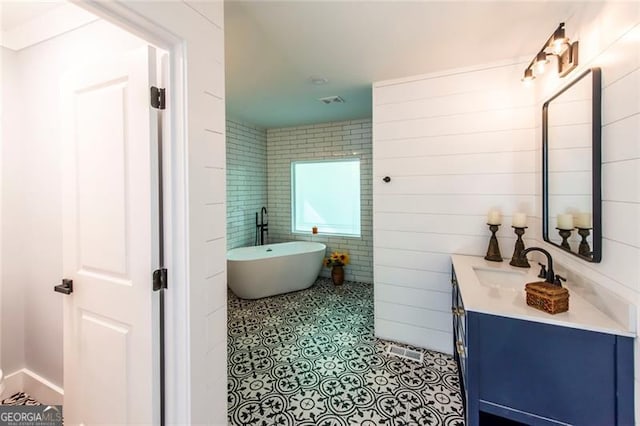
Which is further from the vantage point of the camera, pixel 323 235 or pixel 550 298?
pixel 323 235

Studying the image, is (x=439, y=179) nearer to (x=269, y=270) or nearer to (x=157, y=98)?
(x=157, y=98)

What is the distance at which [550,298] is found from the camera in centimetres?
127

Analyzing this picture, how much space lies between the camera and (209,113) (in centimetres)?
129

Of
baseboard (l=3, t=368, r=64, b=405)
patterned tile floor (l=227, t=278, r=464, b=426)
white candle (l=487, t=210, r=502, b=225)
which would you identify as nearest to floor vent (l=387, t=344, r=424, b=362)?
patterned tile floor (l=227, t=278, r=464, b=426)

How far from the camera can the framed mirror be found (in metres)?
1.32

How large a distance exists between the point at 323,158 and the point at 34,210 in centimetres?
347

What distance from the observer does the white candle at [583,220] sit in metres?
1.39

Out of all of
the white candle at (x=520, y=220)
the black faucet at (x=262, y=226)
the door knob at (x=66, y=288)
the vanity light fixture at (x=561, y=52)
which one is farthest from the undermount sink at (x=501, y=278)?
the black faucet at (x=262, y=226)

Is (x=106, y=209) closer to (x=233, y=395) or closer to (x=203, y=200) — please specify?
(x=203, y=200)

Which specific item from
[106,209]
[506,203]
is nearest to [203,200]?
[106,209]

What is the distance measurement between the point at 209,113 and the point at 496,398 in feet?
6.18

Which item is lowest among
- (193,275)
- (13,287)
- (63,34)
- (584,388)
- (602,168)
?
(584,388)

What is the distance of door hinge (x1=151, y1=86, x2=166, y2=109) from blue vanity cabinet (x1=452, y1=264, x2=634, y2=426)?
167 centimetres

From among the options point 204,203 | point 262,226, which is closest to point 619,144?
point 204,203
